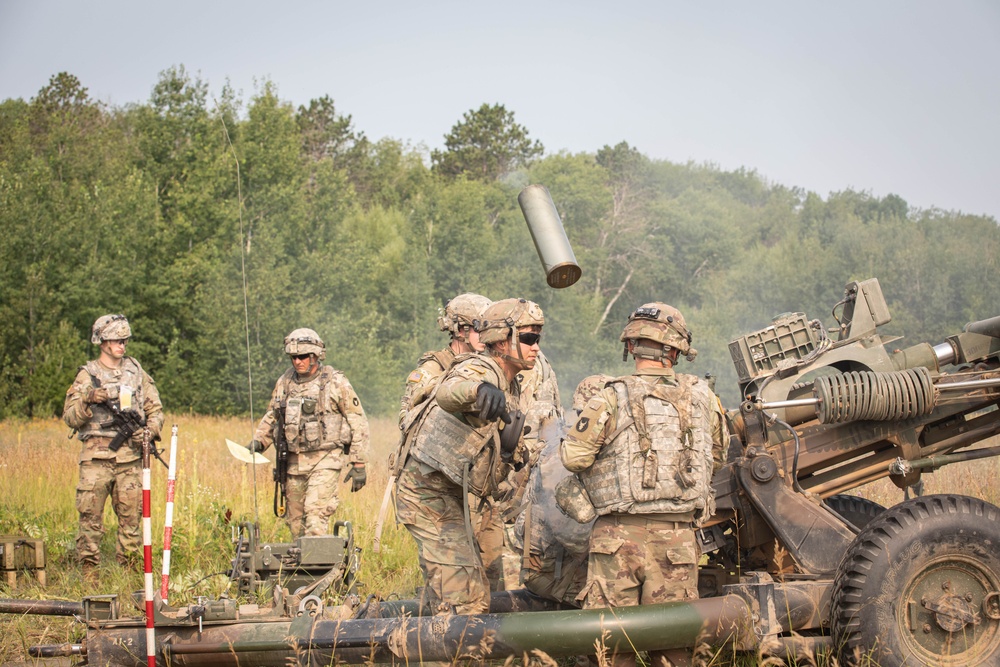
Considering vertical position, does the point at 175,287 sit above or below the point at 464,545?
above

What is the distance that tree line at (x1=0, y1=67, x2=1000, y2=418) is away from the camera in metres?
22.4

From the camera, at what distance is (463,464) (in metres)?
5.38

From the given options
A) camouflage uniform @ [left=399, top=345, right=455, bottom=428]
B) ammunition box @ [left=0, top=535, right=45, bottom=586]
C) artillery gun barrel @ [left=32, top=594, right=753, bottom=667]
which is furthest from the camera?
ammunition box @ [left=0, top=535, right=45, bottom=586]

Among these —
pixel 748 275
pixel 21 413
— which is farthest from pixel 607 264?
pixel 21 413

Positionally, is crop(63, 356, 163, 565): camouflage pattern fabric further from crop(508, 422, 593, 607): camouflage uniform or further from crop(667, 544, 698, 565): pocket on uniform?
crop(667, 544, 698, 565): pocket on uniform

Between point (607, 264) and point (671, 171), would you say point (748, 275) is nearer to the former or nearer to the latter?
point (607, 264)

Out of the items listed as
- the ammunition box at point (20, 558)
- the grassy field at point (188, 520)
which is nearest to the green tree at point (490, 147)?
the grassy field at point (188, 520)

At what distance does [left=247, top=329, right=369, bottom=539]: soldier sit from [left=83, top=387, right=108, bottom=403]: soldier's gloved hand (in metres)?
1.45

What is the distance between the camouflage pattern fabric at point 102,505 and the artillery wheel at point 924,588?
654 cm

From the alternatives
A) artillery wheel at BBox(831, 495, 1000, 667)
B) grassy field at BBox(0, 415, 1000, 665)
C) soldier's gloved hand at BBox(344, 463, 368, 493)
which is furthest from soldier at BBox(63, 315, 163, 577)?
artillery wheel at BBox(831, 495, 1000, 667)

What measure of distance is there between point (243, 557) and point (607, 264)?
22.9 m

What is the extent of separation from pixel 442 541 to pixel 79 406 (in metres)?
5.20

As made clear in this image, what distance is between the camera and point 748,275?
27.3 metres

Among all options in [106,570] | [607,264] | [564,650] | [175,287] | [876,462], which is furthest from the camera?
[607,264]
